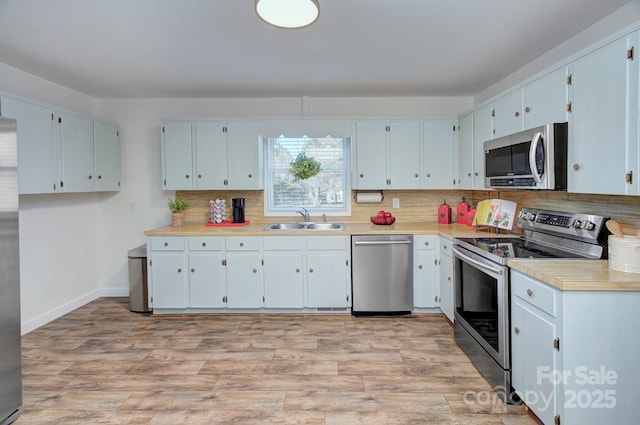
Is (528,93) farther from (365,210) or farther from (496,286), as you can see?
(365,210)

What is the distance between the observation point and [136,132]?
15.0 feet

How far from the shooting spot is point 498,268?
2361 millimetres

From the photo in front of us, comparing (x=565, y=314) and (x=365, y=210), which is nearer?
(x=565, y=314)

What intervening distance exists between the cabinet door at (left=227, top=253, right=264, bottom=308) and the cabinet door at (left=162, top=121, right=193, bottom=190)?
1.06m

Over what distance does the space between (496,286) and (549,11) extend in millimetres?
1736

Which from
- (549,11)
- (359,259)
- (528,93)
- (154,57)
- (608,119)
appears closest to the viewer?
(608,119)

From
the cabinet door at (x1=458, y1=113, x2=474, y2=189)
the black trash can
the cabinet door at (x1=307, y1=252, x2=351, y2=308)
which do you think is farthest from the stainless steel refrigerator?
the cabinet door at (x1=458, y1=113, x2=474, y2=189)

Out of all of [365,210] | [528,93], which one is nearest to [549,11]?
[528,93]

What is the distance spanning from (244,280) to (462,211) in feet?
8.00

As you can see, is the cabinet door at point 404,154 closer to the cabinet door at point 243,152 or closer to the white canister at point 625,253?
the cabinet door at point 243,152

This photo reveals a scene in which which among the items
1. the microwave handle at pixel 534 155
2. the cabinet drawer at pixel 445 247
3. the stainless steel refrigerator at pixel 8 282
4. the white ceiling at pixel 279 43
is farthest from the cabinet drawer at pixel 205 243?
the microwave handle at pixel 534 155

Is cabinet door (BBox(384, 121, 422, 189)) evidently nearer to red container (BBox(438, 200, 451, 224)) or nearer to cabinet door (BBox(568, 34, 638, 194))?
red container (BBox(438, 200, 451, 224))

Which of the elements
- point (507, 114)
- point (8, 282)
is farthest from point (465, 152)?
point (8, 282)

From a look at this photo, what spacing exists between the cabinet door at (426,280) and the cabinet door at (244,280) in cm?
158
